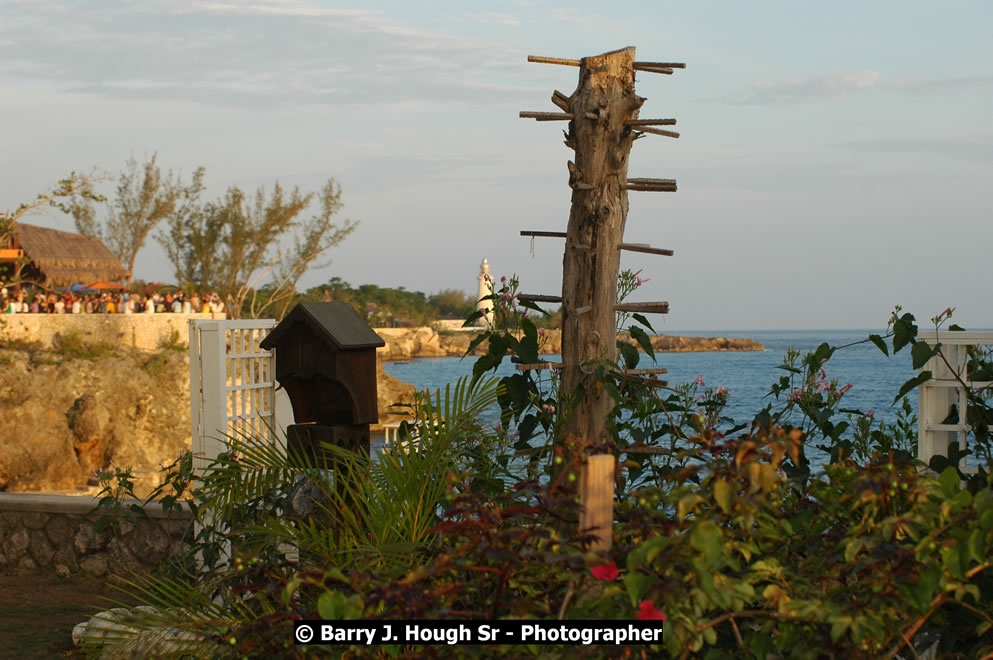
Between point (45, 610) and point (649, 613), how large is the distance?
426 centimetres

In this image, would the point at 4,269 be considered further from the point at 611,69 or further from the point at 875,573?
the point at 875,573

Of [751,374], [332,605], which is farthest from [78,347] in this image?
[751,374]

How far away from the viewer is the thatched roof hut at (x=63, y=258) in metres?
27.3

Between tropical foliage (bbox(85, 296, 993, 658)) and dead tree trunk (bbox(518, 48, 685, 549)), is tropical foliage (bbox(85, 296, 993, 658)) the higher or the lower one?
the lower one

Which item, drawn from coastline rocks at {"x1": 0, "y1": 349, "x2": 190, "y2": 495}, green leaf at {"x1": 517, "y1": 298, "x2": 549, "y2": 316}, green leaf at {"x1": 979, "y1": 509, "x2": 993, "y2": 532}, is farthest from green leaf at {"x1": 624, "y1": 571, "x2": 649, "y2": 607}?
coastline rocks at {"x1": 0, "y1": 349, "x2": 190, "y2": 495}

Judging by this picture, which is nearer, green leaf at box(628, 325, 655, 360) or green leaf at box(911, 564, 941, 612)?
green leaf at box(911, 564, 941, 612)

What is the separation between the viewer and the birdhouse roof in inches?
169

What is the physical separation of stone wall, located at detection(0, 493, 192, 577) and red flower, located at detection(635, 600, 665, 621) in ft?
13.8

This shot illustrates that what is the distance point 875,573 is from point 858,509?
363 mm

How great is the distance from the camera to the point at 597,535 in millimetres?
2025

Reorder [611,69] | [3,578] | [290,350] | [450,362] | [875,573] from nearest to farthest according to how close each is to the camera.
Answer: [875,573] < [611,69] < [290,350] < [3,578] < [450,362]

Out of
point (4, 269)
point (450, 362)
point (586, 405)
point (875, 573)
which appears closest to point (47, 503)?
point (586, 405)

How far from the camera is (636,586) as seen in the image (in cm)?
180

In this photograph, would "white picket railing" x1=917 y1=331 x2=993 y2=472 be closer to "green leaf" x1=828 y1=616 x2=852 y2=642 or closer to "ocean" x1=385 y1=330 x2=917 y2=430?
"green leaf" x1=828 y1=616 x2=852 y2=642
